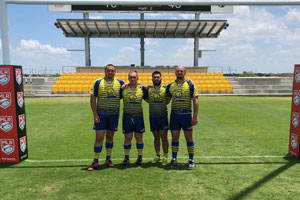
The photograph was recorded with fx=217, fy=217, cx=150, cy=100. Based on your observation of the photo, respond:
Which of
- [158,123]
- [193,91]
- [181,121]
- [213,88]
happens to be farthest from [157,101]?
[213,88]

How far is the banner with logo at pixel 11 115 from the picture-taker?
15.7ft

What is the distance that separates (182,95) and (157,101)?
1.80 ft

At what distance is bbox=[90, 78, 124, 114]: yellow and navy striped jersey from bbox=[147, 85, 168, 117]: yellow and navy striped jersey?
76 centimetres

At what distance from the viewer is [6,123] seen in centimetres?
487

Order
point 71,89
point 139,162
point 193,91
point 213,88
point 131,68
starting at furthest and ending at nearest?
1. point 131,68
2. point 213,88
3. point 71,89
4. point 139,162
5. point 193,91

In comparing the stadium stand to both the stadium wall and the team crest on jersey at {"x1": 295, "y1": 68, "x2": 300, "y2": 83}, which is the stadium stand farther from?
the team crest on jersey at {"x1": 295, "y1": 68, "x2": 300, "y2": 83}

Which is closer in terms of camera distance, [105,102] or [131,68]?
[105,102]

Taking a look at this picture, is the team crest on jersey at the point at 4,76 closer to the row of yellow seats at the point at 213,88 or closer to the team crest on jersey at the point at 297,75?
the team crest on jersey at the point at 297,75

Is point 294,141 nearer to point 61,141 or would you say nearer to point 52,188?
point 52,188

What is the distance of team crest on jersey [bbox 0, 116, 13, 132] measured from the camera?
4855 millimetres

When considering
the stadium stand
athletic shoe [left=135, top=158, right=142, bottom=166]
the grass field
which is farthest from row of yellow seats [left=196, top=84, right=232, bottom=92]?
athletic shoe [left=135, top=158, right=142, bottom=166]

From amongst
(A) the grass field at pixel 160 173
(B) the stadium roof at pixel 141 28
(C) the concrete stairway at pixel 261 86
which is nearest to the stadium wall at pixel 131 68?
(B) the stadium roof at pixel 141 28

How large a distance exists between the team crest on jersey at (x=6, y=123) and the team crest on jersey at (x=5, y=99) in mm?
250

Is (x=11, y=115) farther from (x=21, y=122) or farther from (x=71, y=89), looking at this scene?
(x=71, y=89)
